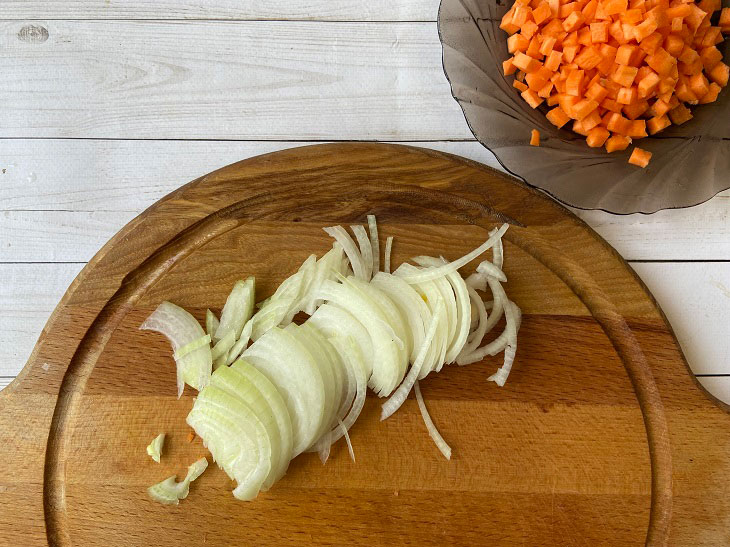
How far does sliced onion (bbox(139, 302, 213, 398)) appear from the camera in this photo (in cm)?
152

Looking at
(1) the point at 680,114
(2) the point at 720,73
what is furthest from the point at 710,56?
(1) the point at 680,114

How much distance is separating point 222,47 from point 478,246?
0.94 metres

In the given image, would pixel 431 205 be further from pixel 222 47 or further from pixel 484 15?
pixel 222 47

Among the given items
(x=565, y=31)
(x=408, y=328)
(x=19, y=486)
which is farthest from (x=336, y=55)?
(x=19, y=486)

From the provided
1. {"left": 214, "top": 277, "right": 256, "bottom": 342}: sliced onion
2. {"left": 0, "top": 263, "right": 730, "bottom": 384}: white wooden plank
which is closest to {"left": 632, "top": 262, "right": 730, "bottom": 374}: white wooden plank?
{"left": 0, "top": 263, "right": 730, "bottom": 384}: white wooden plank

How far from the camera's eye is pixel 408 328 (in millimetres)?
1531

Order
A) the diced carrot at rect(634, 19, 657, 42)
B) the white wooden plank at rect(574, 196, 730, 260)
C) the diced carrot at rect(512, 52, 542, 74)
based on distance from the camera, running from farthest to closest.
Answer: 1. the white wooden plank at rect(574, 196, 730, 260)
2. the diced carrot at rect(512, 52, 542, 74)
3. the diced carrot at rect(634, 19, 657, 42)

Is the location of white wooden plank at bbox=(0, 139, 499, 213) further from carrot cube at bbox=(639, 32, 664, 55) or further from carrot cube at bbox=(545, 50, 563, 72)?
carrot cube at bbox=(639, 32, 664, 55)

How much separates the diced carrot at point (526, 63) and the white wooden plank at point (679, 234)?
0.51 metres

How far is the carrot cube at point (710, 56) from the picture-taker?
5.01 ft

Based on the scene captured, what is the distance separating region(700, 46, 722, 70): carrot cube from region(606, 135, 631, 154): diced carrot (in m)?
0.29

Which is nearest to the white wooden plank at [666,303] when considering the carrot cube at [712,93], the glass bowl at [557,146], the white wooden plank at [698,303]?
the white wooden plank at [698,303]

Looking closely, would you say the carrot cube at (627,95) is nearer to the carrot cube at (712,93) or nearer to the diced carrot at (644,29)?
the diced carrot at (644,29)

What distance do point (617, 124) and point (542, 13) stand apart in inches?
13.6
